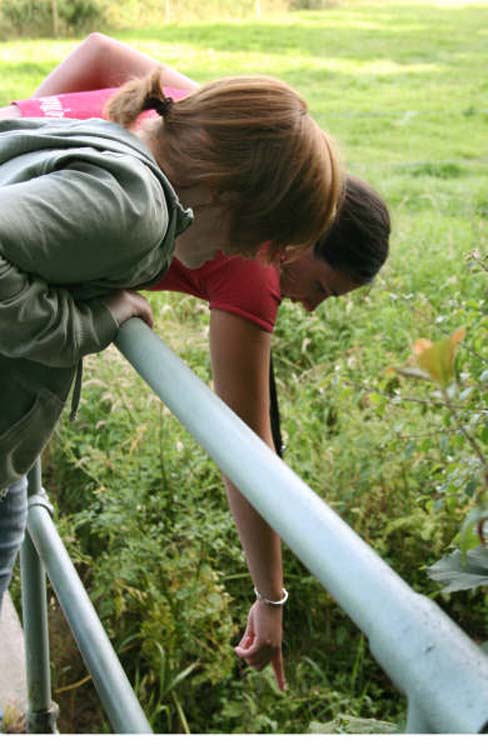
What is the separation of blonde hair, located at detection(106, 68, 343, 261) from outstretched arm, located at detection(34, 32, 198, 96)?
75cm

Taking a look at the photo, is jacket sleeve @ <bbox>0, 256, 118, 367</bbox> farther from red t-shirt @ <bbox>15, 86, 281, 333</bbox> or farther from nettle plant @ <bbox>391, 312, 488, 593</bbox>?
red t-shirt @ <bbox>15, 86, 281, 333</bbox>

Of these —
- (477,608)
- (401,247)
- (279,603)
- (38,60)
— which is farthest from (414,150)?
(279,603)

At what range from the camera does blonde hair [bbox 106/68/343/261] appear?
1.40 m

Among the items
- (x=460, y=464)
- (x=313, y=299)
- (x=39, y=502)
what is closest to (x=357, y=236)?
Answer: (x=313, y=299)

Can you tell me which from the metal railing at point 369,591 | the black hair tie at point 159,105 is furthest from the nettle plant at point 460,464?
the black hair tie at point 159,105

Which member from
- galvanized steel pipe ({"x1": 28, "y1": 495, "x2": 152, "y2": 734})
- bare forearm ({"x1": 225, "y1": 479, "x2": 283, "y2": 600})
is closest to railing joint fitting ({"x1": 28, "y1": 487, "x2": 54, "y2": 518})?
galvanized steel pipe ({"x1": 28, "y1": 495, "x2": 152, "y2": 734})

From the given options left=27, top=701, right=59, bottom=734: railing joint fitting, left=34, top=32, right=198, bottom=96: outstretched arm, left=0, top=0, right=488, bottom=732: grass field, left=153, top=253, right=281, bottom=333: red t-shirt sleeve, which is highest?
left=34, top=32, right=198, bottom=96: outstretched arm

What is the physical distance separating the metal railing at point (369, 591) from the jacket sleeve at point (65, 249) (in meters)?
0.32

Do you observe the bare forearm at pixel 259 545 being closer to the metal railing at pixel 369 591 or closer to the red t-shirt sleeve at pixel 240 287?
the red t-shirt sleeve at pixel 240 287

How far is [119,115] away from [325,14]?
1301 cm

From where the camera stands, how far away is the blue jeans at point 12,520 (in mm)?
1681

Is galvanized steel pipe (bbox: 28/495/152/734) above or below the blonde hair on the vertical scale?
below

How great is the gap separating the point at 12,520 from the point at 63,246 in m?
0.69

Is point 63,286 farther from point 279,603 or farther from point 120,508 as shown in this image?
point 120,508
